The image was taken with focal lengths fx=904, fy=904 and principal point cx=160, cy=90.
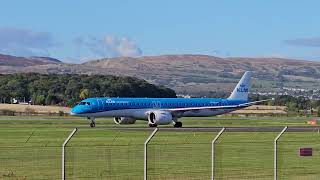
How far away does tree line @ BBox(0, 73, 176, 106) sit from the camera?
162375 millimetres

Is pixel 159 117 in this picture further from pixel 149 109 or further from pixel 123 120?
pixel 123 120

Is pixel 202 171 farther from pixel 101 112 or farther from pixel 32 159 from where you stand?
pixel 101 112

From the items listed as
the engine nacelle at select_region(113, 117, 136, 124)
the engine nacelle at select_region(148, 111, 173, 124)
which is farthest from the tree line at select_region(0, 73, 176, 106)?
the engine nacelle at select_region(148, 111, 173, 124)

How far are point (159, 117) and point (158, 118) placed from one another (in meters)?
0.13

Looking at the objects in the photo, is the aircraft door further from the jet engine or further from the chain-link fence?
the chain-link fence

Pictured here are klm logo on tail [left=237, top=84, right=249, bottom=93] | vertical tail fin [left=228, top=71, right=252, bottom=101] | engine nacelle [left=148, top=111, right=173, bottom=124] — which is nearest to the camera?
engine nacelle [left=148, top=111, right=173, bottom=124]

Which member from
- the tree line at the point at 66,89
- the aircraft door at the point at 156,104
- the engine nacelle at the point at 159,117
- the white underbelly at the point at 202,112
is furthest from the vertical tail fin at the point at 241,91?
the tree line at the point at 66,89

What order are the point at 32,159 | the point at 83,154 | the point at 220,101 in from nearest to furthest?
the point at 32,159, the point at 83,154, the point at 220,101

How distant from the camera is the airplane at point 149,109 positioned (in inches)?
3187

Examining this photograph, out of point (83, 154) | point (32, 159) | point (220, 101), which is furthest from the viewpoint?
point (220, 101)

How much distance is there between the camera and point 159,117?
8150 cm

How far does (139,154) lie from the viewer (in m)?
36.4

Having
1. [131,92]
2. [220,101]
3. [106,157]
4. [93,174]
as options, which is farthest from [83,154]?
[131,92]

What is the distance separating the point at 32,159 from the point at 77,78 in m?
158
